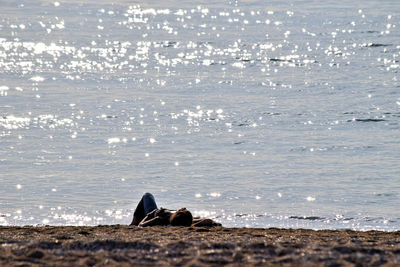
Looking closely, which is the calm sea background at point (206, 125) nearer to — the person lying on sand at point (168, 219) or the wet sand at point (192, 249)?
the person lying on sand at point (168, 219)

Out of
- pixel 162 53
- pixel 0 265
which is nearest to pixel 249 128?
pixel 0 265

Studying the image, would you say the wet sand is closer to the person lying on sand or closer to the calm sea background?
the person lying on sand

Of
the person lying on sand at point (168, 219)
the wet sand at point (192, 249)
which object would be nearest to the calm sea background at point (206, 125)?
the person lying on sand at point (168, 219)

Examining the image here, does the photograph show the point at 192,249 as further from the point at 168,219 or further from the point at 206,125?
the point at 206,125

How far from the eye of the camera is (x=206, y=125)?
20.0m

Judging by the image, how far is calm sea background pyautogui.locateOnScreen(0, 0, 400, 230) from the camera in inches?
528

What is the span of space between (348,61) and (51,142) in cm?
1591

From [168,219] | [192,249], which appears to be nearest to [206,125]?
[168,219]

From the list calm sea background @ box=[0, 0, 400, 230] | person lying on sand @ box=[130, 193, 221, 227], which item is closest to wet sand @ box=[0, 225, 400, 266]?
person lying on sand @ box=[130, 193, 221, 227]

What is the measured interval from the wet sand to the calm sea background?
289cm

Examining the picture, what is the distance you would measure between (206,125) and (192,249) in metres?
11.9

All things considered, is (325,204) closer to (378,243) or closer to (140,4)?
(378,243)

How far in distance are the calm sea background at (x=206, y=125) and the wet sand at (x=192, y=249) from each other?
9.48 feet

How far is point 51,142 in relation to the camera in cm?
1805
